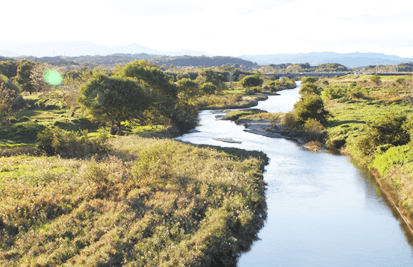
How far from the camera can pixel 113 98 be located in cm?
4138

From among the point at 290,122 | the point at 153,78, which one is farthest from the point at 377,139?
the point at 153,78

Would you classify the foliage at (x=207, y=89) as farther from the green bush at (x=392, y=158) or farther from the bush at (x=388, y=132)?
the green bush at (x=392, y=158)

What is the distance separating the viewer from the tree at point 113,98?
134 feet

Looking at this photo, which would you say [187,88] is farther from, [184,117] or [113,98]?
[113,98]

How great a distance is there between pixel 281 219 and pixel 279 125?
116 ft

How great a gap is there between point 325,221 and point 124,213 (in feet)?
45.8

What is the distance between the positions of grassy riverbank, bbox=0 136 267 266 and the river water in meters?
1.45

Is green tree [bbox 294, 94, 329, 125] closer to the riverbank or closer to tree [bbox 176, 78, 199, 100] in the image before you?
the riverbank

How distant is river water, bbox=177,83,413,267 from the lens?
15.6m

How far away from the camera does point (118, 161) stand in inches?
894

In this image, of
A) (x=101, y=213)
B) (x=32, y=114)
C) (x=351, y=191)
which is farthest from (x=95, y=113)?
(x=351, y=191)

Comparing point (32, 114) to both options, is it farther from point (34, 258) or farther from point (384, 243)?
point (384, 243)

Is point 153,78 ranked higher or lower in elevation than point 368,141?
higher

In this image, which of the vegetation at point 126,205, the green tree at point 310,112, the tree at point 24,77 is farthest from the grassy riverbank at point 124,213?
the tree at point 24,77
